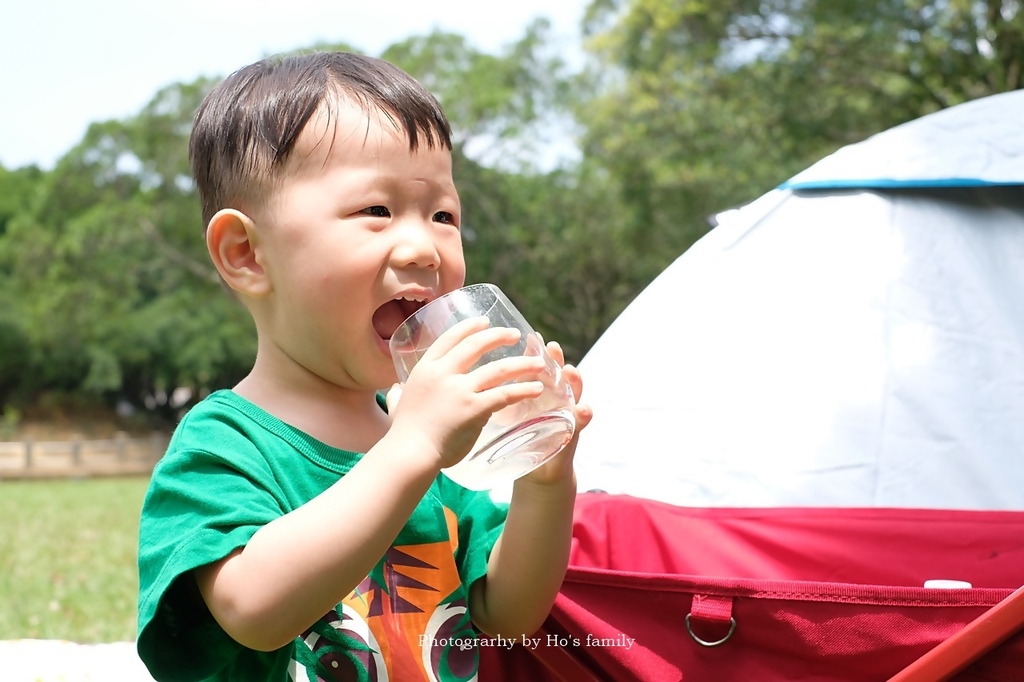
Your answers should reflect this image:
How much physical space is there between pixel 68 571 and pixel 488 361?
4.37 m

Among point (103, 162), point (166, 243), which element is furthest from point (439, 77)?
point (103, 162)

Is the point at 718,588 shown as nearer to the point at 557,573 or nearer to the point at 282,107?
the point at 557,573

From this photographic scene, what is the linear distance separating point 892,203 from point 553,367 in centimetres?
121

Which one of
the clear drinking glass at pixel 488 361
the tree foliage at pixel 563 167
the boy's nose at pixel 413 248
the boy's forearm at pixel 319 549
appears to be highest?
the boy's nose at pixel 413 248

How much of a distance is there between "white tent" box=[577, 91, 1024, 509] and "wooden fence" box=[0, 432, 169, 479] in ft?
51.4

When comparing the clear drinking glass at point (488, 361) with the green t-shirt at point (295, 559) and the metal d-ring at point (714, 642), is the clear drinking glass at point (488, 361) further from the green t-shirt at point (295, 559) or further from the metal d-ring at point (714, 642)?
the metal d-ring at point (714, 642)

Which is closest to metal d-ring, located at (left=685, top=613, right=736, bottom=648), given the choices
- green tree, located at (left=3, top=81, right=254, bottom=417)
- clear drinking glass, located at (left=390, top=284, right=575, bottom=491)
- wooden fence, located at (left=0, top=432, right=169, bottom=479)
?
clear drinking glass, located at (left=390, top=284, right=575, bottom=491)

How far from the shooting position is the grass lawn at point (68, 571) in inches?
136

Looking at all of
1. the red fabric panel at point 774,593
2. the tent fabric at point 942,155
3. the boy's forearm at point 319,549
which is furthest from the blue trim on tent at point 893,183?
the boy's forearm at point 319,549

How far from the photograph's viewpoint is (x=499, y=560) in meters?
1.30

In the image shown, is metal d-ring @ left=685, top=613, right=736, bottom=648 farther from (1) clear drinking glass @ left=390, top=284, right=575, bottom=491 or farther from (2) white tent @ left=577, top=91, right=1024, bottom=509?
(1) clear drinking glass @ left=390, top=284, right=575, bottom=491

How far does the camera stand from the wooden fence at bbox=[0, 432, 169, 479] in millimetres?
15992

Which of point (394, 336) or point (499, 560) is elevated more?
point (394, 336)

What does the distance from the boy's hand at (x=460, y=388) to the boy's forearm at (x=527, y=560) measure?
10.7 inches
